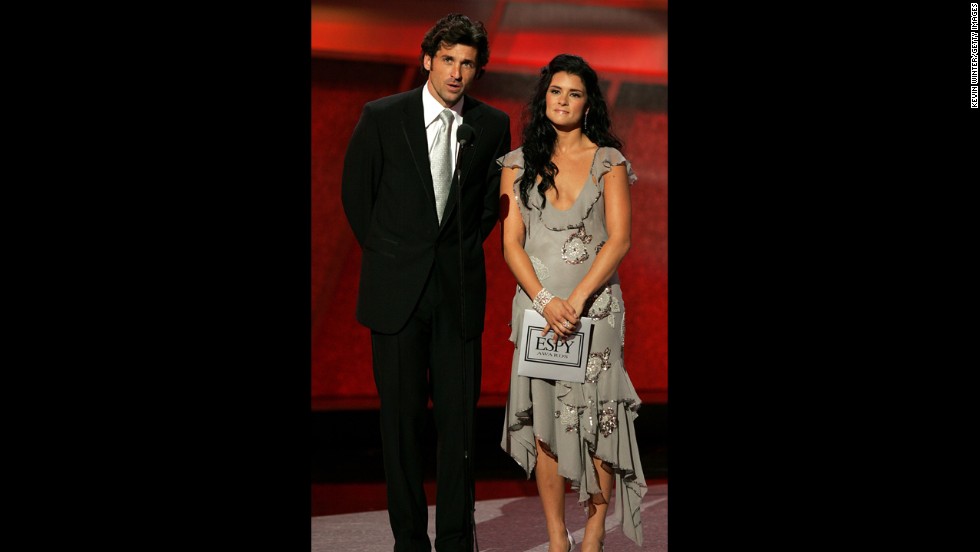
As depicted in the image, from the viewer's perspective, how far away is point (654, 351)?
6.43m

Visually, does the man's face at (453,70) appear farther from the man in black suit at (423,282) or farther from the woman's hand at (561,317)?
the woman's hand at (561,317)

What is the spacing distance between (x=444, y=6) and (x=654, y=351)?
89.4 inches

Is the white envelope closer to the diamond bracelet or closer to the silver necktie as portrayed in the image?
the diamond bracelet

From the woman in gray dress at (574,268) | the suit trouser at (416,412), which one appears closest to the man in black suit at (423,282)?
the suit trouser at (416,412)

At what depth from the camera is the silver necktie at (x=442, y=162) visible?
3.37 m

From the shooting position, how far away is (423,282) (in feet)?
10.9

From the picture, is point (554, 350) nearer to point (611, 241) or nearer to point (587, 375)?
point (587, 375)

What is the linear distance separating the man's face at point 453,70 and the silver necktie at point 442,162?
81 millimetres

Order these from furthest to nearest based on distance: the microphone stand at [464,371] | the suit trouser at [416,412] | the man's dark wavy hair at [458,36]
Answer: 1. the suit trouser at [416,412]
2. the man's dark wavy hair at [458,36]
3. the microphone stand at [464,371]

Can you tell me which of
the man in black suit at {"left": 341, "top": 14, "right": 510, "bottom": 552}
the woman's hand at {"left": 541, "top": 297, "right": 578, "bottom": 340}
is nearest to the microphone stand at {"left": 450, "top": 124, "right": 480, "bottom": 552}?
the man in black suit at {"left": 341, "top": 14, "right": 510, "bottom": 552}

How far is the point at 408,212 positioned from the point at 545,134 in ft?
1.56
